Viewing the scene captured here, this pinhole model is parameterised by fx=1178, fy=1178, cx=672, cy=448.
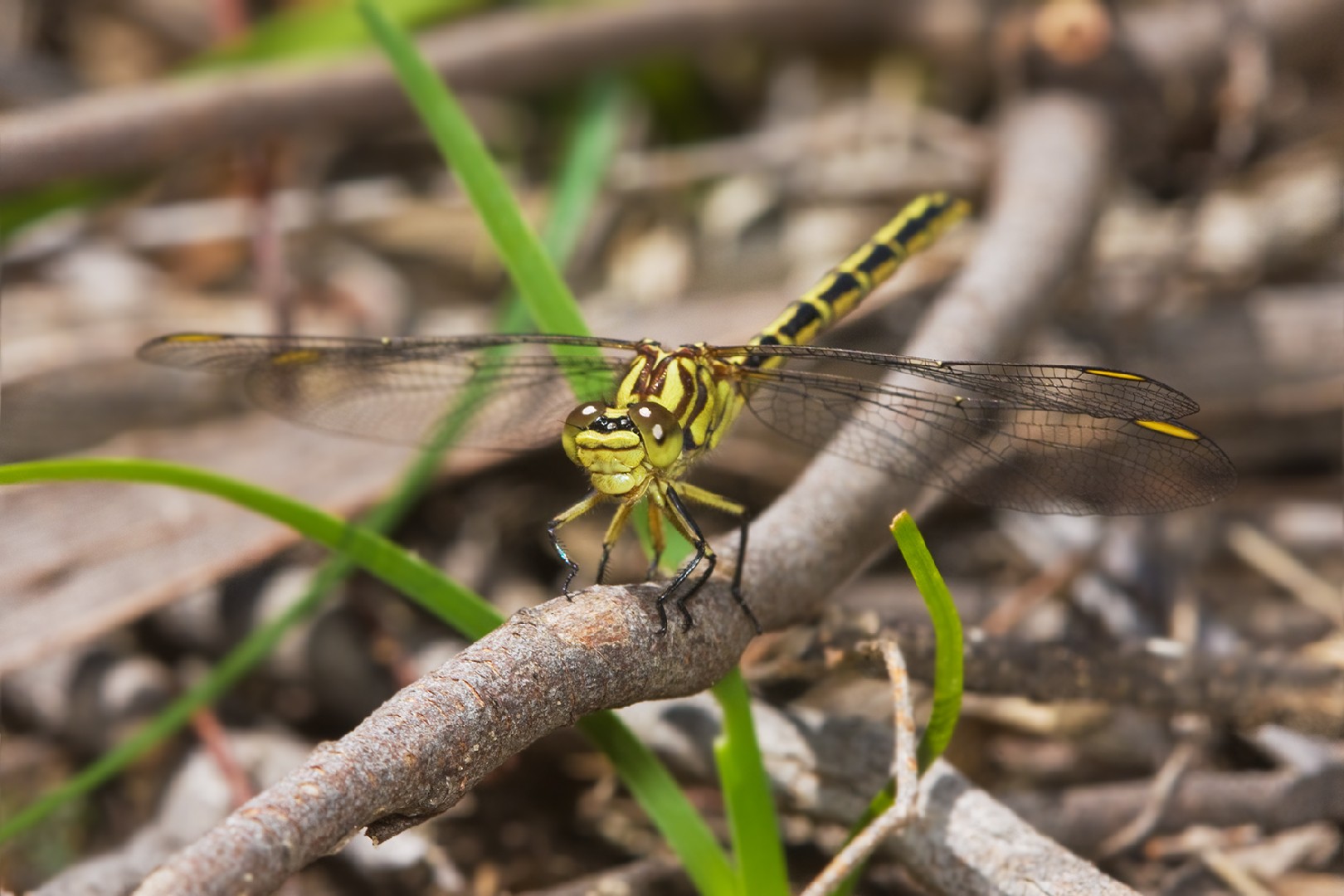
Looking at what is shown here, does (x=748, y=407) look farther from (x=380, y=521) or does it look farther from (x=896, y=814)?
(x=896, y=814)

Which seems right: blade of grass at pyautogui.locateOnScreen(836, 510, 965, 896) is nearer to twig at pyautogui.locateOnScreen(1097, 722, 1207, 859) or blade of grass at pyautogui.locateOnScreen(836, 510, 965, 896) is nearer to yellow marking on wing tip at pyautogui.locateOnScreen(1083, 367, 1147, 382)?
twig at pyautogui.locateOnScreen(1097, 722, 1207, 859)

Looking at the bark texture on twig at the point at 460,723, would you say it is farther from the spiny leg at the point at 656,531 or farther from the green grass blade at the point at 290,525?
the spiny leg at the point at 656,531

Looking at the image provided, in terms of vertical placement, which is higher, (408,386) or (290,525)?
(408,386)

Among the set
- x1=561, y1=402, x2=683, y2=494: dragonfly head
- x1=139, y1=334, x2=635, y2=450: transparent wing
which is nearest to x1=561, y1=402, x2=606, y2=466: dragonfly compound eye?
x1=561, y1=402, x2=683, y2=494: dragonfly head

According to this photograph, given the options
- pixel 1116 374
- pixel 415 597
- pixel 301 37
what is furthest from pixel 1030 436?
pixel 301 37

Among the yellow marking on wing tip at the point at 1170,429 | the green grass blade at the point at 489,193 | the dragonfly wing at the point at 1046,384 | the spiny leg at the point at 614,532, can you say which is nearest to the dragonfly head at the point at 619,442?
the spiny leg at the point at 614,532
